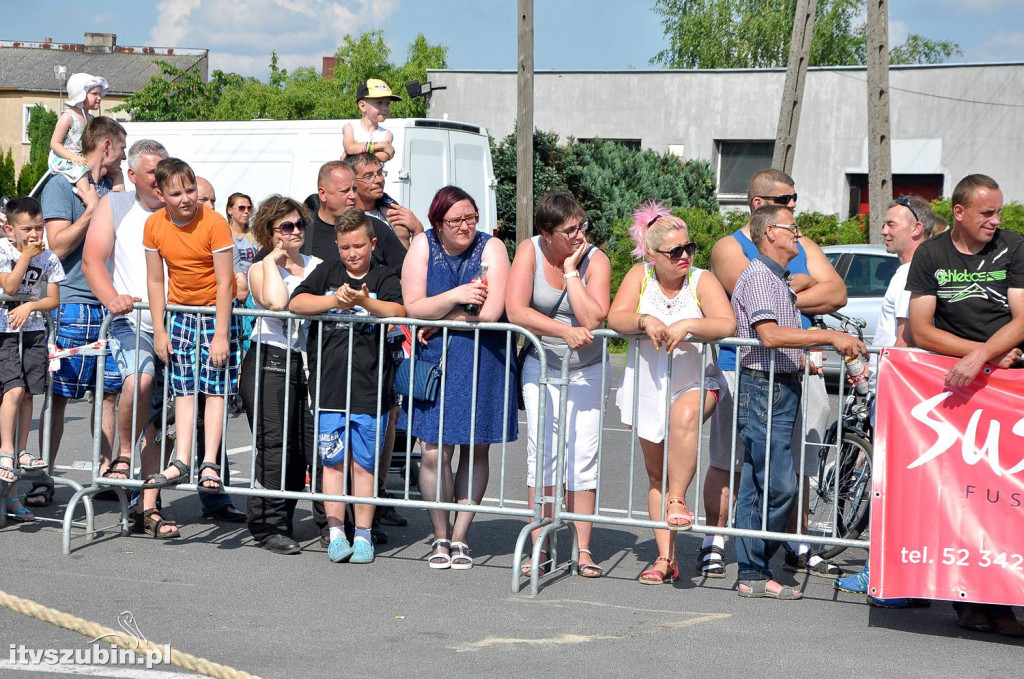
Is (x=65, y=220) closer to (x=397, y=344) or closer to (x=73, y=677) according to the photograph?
(x=397, y=344)

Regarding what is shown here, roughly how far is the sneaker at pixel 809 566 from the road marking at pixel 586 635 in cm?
112

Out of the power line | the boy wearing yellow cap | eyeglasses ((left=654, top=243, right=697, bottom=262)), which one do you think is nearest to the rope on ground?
eyeglasses ((left=654, top=243, right=697, bottom=262))

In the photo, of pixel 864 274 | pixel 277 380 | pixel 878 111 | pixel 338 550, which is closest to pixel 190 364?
pixel 277 380

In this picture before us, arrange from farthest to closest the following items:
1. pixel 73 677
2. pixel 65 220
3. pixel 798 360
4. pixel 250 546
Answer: pixel 65 220, pixel 250 546, pixel 798 360, pixel 73 677

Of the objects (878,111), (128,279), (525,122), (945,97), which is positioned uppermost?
(945,97)

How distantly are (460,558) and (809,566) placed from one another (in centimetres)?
194

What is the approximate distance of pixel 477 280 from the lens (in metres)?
6.35

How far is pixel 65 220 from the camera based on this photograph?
7363mm

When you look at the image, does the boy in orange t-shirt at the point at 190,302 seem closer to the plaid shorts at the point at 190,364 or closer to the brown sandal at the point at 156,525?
the plaid shorts at the point at 190,364

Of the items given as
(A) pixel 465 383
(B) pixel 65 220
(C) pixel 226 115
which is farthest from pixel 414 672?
(C) pixel 226 115

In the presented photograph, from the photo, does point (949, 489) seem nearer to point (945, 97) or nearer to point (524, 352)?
point (524, 352)

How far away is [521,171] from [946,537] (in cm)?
1405

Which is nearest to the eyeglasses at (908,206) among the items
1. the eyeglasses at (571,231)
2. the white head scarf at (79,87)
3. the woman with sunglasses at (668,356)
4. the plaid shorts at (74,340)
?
the woman with sunglasses at (668,356)

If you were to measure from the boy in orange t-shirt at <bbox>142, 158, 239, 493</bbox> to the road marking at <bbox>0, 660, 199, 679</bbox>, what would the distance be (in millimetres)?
1892
